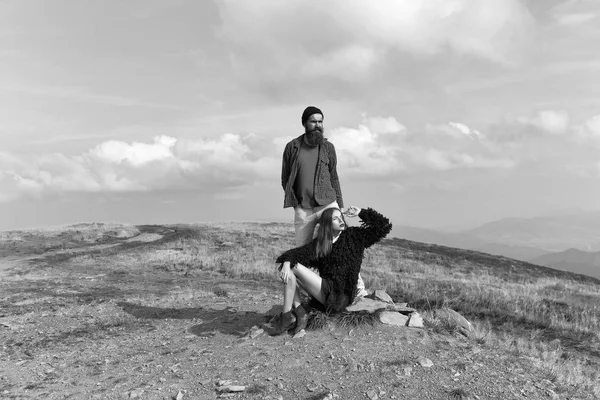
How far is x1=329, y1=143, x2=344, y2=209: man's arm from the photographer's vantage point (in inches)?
281

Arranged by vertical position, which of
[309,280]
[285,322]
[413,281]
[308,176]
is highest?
[308,176]

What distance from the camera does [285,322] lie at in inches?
257

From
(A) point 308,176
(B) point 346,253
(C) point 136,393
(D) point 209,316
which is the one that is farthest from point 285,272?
(D) point 209,316

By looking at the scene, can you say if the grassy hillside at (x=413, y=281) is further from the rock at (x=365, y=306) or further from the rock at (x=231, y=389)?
the rock at (x=231, y=389)

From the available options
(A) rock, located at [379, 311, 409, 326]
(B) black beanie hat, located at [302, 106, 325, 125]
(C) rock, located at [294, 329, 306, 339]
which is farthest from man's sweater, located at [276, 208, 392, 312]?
(B) black beanie hat, located at [302, 106, 325, 125]

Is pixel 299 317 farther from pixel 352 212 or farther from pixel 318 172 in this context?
pixel 318 172

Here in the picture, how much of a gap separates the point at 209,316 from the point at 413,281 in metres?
9.44

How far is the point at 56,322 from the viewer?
8984 mm

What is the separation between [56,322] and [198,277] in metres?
6.57

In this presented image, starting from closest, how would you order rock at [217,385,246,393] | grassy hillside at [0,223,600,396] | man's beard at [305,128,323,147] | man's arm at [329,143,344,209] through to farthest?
rock at [217,385,246,393], man's beard at [305,128,323,147], man's arm at [329,143,344,209], grassy hillside at [0,223,600,396]

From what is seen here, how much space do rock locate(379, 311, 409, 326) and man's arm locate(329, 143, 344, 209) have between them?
1.80 m

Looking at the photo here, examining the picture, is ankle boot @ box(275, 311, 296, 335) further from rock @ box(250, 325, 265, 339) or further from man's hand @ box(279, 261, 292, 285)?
man's hand @ box(279, 261, 292, 285)

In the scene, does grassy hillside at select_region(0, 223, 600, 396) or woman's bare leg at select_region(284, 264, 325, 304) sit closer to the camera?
woman's bare leg at select_region(284, 264, 325, 304)

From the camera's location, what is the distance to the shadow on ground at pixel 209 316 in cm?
767
